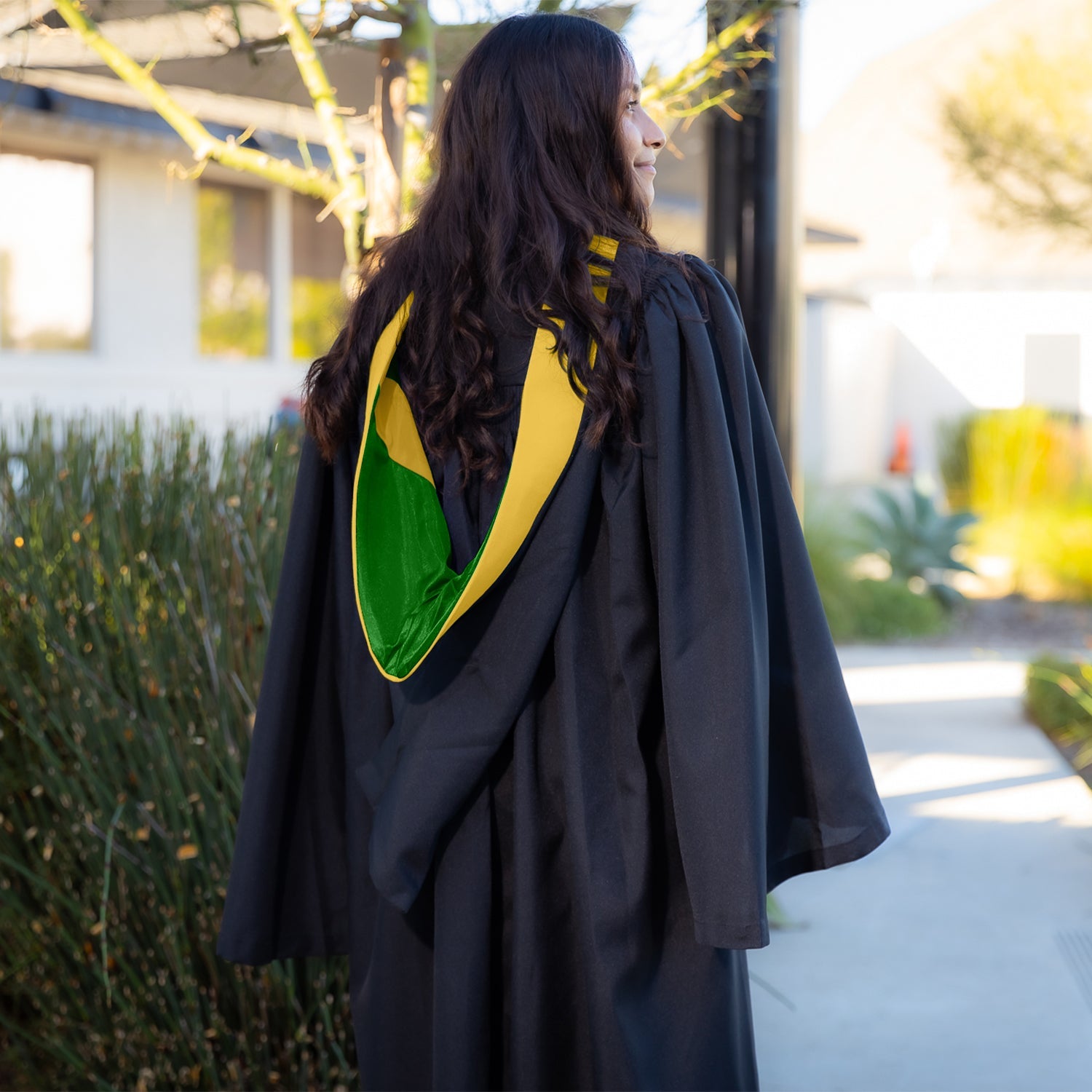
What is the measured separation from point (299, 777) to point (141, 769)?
0.54m

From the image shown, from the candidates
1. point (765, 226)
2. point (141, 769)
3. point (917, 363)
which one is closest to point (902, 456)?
point (917, 363)

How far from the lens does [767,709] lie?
1629 millimetres

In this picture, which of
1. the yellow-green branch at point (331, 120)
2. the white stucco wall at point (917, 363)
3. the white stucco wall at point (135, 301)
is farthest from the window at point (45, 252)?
the white stucco wall at point (917, 363)

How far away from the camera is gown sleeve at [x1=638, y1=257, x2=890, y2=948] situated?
1550 millimetres

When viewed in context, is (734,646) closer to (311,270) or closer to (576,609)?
(576,609)

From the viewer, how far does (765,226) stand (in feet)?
11.1

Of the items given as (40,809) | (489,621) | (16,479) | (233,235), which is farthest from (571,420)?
(233,235)

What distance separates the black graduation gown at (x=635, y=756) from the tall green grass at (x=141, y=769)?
64cm

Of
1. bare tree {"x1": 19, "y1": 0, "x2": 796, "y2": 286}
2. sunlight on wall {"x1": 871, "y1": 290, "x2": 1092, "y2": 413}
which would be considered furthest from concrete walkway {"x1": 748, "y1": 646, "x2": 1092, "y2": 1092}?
sunlight on wall {"x1": 871, "y1": 290, "x2": 1092, "y2": 413}

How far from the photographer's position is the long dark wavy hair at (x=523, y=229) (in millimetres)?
1590

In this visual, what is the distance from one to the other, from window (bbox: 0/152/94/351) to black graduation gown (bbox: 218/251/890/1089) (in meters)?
8.61

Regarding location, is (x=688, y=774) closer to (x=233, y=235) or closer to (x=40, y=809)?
(x=40, y=809)

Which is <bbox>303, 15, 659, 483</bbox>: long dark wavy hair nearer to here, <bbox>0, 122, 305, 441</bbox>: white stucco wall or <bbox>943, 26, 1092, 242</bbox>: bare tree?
<bbox>0, 122, 305, 441</bbox>: white stucco wall

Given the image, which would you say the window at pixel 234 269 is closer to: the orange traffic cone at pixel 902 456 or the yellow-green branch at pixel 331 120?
the yellow-green branch at pixel 331 120
